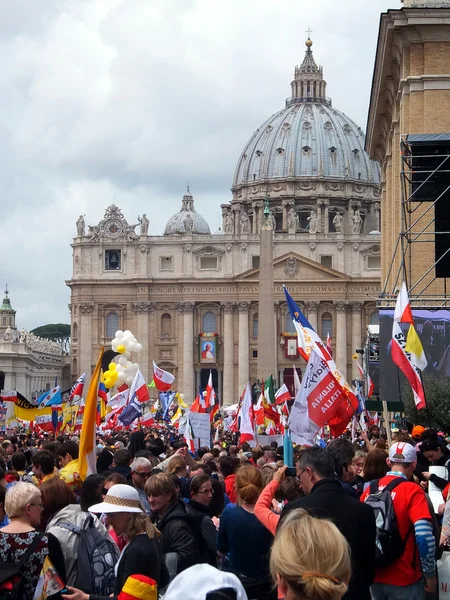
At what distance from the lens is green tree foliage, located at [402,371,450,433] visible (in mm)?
23797

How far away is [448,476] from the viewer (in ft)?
33.8

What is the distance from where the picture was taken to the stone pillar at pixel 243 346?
3750 inches

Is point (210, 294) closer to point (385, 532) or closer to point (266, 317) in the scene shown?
point (266, 317)

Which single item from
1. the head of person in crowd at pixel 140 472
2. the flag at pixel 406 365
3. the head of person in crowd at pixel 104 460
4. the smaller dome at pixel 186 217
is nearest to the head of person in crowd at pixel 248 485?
the head of person in crowd at pixel 140 472

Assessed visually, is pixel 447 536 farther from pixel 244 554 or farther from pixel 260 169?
pixel 260 169

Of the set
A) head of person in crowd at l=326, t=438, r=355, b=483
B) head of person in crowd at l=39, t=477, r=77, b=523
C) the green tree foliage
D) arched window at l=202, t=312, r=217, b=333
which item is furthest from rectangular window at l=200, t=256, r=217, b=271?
head of person in crowd at l=39, t=477, r=77, b=523

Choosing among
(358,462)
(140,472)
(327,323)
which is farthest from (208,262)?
(140,472)

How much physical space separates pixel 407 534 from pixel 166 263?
90.3 m

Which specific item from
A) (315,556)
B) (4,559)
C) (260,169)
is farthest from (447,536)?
(260,169)

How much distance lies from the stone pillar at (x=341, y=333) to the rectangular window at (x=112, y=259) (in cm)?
1703

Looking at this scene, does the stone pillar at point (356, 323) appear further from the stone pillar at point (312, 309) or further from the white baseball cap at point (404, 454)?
the white baseball cap at point (404, 454)

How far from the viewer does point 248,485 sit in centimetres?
847

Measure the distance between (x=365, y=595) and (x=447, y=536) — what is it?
1.16 m

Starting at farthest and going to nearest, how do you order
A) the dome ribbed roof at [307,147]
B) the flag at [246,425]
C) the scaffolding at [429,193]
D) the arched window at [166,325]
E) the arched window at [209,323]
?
the dome ribbed roof at [307,147] < the arched window at [166,325] < the arched window at [209,323] < the scaffolding at [429,193] < the flag at [246,425]
